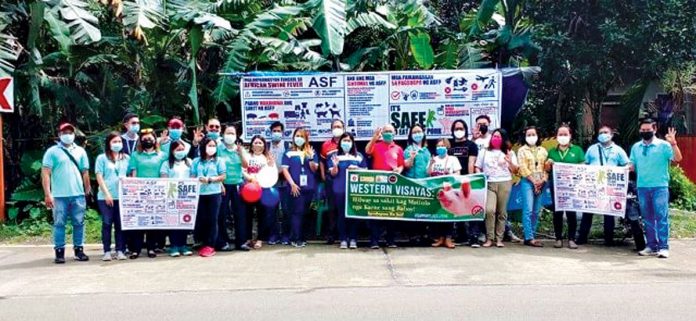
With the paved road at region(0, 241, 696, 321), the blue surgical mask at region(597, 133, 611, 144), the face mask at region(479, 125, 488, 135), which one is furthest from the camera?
the face mask at region(479, 125, 488, 135)

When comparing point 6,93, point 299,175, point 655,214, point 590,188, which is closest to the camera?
point 655,214

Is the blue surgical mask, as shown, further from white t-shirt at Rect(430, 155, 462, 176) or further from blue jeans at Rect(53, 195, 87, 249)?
blue jeans at Rect(53, 195, 87, 249)

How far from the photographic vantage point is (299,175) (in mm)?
9898

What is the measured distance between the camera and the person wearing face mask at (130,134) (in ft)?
30.6

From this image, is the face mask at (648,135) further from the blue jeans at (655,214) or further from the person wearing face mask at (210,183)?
the person wearing face mask at (210,183)

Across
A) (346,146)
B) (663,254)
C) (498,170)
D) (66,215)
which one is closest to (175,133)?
(66,215)

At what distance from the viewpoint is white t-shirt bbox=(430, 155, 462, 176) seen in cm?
984

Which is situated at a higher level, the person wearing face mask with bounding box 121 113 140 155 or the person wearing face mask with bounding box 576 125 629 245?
the person wearing face mask with bounding box 121 113 140 155

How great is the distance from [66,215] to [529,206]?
6216 millimetres

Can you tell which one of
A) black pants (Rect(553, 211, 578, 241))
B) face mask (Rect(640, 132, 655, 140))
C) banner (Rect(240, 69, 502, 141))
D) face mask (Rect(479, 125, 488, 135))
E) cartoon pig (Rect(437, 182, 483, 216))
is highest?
banner (Rect(240, 69, 502, 141))

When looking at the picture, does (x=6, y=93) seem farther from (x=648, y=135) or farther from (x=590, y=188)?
(x=648, y=135)

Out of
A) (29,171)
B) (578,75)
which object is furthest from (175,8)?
(578,75)

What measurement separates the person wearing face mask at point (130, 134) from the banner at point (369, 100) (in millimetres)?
1867

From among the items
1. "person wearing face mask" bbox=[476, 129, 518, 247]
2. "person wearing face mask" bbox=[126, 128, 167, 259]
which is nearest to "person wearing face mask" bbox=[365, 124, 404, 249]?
"person wearing face mask" bbox=[476, 129, 518, 247]
